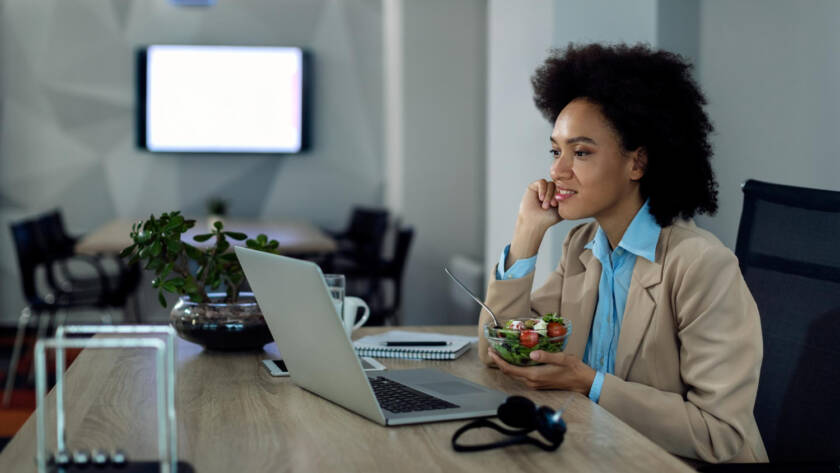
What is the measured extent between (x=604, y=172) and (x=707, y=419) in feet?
1.76

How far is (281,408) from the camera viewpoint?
4.35 ft

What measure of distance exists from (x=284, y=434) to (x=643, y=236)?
83 centimetres

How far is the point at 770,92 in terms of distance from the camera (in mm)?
2492

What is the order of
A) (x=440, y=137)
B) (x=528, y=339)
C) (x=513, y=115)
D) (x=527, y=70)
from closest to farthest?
(x=528, y=339) → (x=527, y=70) → (x=513, y=115) → (x=440, y=137)

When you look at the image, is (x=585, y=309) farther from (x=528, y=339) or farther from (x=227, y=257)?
(x=227, y=257)

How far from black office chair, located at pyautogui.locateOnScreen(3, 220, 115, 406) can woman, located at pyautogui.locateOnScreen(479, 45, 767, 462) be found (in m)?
3.42

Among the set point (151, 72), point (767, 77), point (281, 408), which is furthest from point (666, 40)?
point (151, 72)

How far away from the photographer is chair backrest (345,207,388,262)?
5.23 meters

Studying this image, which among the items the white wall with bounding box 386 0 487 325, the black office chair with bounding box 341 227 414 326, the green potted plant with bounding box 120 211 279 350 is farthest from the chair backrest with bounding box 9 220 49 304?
the green potted plant with bounding box 120 211 279 350

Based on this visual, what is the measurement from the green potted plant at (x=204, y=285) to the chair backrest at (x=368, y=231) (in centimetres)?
337

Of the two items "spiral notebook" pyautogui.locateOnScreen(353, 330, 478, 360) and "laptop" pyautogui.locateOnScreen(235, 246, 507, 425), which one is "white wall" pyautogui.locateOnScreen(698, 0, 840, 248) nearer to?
"spiral notebook" pyautogui.locateOnScreen(353, 330, 478, 360)

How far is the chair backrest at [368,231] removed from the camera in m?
5.23

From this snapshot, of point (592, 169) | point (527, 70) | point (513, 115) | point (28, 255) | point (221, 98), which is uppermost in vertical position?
point (221, 98)

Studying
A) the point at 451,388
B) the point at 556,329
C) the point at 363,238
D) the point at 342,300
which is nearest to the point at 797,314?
the point at 556,329
